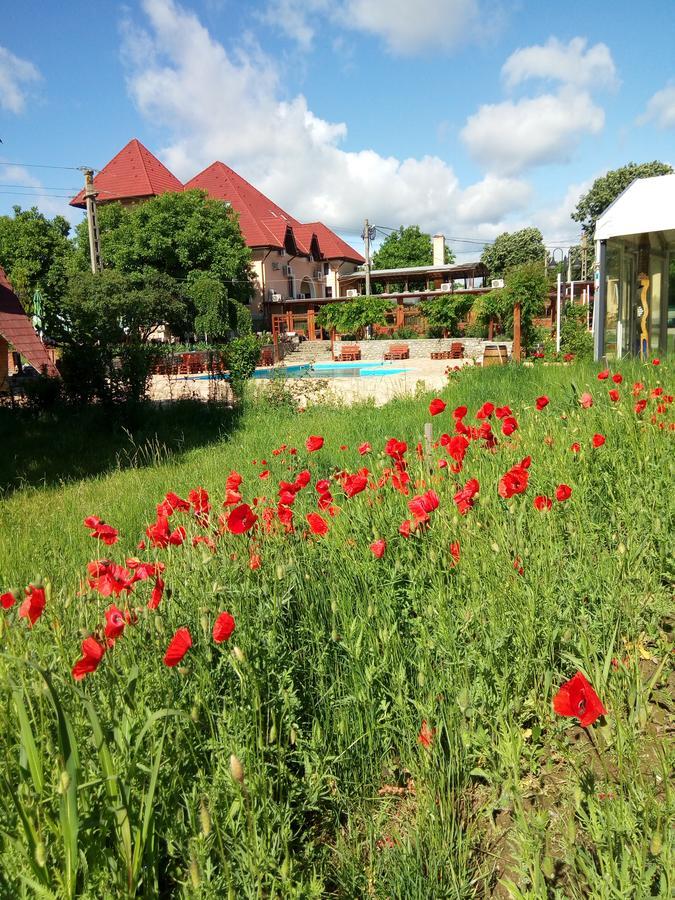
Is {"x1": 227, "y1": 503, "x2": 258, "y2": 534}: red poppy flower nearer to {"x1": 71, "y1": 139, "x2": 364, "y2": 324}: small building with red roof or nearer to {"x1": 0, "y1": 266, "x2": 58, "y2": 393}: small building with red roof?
{"x1": 0, "y1": 266, "x2": 58, "y2": 393}: small building with red roof

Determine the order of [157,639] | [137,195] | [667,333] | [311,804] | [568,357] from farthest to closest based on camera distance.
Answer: [137,195] → [667,333] → [568,357] → [157,639] → [311,804]

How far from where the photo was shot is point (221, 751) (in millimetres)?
1416

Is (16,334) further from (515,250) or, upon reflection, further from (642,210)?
(515,250)

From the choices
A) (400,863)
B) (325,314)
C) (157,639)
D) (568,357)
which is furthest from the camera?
(325,314)

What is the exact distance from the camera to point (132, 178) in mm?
35438

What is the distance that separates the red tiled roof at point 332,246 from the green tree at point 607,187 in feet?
54.9

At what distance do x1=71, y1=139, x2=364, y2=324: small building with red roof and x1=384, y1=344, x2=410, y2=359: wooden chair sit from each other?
33.1ft

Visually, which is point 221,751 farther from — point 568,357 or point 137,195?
point 137,195

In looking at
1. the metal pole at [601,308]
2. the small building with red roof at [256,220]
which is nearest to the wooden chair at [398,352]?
the small building with red roof at [256,220]

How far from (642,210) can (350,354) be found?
19.3 metres

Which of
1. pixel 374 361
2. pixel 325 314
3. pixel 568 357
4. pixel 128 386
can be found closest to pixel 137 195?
pixel 325 314

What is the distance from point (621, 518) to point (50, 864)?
2.22 meters

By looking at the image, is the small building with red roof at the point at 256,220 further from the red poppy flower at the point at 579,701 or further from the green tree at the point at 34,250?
the red poppy flower at the point at 579,701

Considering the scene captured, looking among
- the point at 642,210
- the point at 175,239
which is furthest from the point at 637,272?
the point at 175,239
